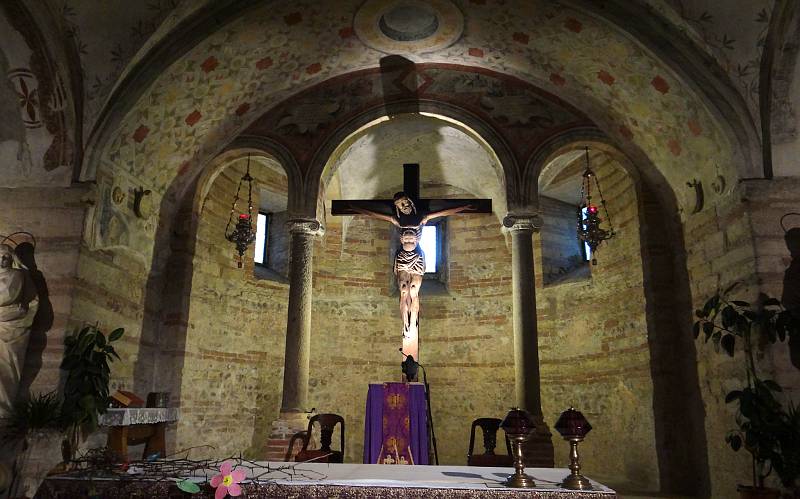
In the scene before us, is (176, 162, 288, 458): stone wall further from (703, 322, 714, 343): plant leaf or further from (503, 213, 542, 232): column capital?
(703, 322, 714, 343): plant leaf

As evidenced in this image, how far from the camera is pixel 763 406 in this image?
591cm

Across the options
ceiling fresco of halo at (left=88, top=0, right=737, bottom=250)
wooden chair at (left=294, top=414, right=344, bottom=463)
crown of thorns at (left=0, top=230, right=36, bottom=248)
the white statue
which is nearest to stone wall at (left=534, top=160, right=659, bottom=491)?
ceiling fresco of halo at (left=88, top=0, right=737, bottom=250)

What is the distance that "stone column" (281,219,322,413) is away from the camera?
8562 mm

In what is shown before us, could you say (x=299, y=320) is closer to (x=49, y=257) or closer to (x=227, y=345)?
(x=227, y=345)

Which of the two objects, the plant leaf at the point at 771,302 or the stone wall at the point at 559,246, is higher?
the stone wall at the point at 559,246

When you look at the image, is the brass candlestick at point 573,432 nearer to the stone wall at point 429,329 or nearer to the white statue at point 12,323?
the white statue at point 12,323

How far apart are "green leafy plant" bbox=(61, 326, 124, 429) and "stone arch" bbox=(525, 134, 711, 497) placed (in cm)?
615

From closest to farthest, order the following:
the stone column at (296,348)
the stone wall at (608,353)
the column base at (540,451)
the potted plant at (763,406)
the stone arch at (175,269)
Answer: the potted plant at (763,406)
the column base at (540,451)
the stone column at (296,348)
the stone arch at (175,269)
the stone wall at (608,353)

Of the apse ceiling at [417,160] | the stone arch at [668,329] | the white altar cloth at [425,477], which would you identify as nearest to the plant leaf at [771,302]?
the stone arch at [668,329]

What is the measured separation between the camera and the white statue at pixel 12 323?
20.7 ft

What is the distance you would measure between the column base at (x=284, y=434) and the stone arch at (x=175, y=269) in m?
1.73

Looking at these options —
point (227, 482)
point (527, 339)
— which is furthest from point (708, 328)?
point (227, 482)

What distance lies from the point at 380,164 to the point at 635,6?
229 inches

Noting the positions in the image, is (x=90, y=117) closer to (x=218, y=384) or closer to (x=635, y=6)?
(x=218, y=384)
